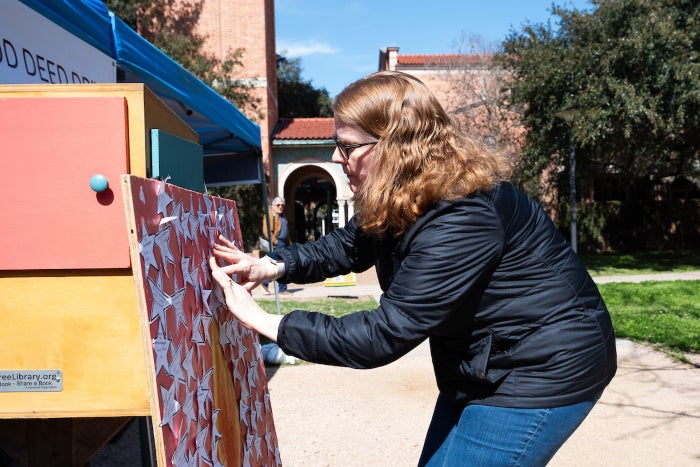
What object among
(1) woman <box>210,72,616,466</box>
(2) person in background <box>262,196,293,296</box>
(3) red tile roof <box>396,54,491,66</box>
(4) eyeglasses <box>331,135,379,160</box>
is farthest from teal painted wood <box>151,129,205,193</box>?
(3) red tile roof <box>396,54,491,66</box>

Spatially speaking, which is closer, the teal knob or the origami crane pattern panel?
the origami crane pattern panel

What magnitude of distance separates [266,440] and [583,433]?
2557mm

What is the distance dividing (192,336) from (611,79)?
1387 cm

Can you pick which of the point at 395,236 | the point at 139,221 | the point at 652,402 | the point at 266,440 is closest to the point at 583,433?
the point at 652,402

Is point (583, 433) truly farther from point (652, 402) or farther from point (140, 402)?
point (140, 402)

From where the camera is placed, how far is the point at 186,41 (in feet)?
62.1

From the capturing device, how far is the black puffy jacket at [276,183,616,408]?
4.66 ft

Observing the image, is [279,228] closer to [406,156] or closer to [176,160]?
[176,160]

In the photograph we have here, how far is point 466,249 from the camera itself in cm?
141

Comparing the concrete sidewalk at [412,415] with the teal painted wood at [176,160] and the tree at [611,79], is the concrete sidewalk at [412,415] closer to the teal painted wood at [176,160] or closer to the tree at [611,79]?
the teal painted wood at [176,160]

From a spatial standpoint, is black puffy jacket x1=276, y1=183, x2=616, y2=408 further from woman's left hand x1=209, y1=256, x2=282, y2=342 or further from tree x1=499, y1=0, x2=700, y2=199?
tree x1=499, y1=0, x2=700, y2=199

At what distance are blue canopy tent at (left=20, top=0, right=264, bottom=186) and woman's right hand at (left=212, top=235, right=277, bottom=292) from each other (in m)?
1.58

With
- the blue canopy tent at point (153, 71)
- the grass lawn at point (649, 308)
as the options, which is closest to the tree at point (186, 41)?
the grass lawn at point (649, 308)

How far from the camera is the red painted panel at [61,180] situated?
142 cm
